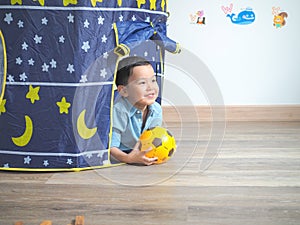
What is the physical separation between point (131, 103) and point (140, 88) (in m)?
0.07

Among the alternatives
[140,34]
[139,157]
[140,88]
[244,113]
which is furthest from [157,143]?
[244,113]

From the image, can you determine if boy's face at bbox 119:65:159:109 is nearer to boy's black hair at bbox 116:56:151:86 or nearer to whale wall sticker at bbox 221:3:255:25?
boy's black hair at bbox 116:56:151:86

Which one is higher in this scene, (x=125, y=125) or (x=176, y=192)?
(x=125, y=125)

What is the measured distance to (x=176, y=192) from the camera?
1.48 m

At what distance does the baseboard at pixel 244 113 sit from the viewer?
271 cm

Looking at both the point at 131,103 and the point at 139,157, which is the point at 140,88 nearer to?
the point at 131,103

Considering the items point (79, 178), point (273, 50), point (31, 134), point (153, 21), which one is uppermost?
point (153, 21)

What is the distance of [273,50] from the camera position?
268 cm

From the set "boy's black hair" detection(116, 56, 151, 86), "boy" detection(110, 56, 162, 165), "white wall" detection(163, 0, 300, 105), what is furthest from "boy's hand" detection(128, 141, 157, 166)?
"white wall" detection(163, 0, 300, 105)

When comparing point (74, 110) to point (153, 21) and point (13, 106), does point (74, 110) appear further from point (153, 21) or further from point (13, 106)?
point (153, 21)

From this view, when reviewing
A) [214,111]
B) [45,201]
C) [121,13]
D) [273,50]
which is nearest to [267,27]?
[273,50]

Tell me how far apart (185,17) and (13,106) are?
1286mm

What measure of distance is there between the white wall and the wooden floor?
0.69 m

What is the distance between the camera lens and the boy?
180 centimetres
